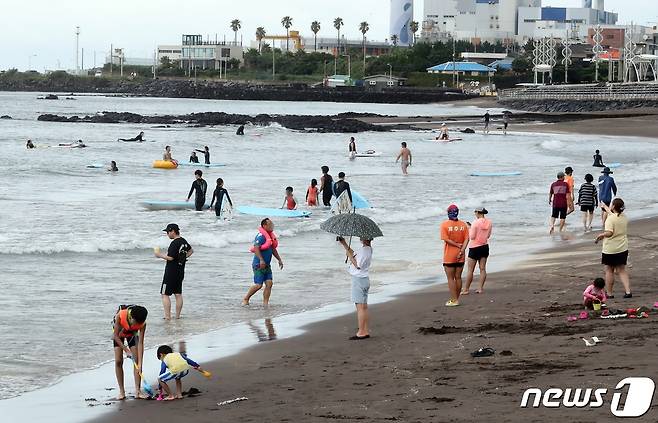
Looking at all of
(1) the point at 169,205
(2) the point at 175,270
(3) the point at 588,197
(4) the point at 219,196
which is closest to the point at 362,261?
(2) the point at 175,270

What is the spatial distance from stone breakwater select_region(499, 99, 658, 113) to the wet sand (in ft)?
261

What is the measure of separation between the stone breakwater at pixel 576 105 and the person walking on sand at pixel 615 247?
78.9m

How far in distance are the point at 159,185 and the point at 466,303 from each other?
23.7 m

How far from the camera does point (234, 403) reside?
33.1 feet

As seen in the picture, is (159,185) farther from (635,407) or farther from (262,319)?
(635,407)

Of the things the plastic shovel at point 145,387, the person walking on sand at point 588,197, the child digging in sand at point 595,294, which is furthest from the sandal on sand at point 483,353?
the person walking on sand at point 588,197

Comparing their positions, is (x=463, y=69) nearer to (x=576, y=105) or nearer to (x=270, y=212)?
(x=576, y=105)

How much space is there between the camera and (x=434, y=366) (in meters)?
10.9

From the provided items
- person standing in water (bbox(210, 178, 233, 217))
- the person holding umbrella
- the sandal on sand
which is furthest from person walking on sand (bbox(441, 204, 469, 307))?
person standing in water (bbox(210, 178, 233, 217))

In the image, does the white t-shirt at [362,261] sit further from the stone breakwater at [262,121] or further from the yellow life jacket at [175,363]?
the stone breakwater at [262,121]

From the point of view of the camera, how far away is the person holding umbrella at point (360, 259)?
12805 millimetres

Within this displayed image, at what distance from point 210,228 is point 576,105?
78.0 metres

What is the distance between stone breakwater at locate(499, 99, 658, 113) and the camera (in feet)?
302

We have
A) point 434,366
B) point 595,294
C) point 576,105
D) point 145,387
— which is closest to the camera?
point 145,387
